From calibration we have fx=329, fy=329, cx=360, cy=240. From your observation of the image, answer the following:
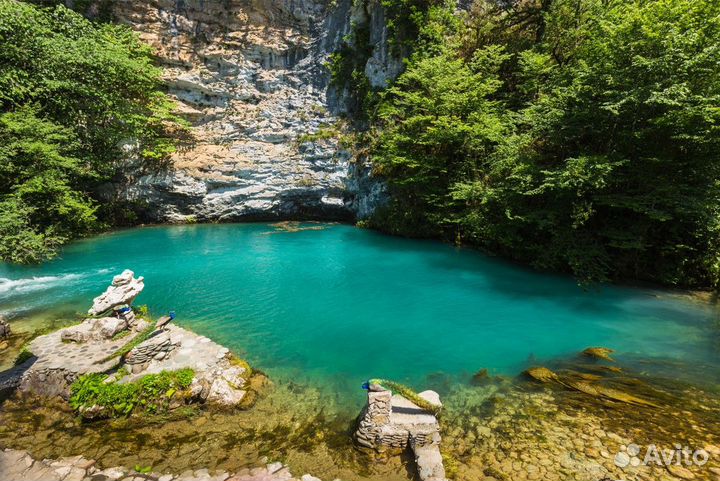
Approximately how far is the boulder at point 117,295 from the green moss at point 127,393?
272 cm

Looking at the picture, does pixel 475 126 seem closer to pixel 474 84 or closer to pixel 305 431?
pixel 474 84

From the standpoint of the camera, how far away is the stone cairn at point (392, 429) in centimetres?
541

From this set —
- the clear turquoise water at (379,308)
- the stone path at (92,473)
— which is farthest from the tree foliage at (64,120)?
the stone path at (92,473)

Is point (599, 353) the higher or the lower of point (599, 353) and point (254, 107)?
the lower

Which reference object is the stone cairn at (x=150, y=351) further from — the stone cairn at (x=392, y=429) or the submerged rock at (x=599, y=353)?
the submerged rock at (x=599, y=353)

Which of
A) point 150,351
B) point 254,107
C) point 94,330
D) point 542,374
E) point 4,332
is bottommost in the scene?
point 4,332

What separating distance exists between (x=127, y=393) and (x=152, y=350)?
1317 mm

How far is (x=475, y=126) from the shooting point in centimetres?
1859

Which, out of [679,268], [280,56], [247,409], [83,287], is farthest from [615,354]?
[280,56]

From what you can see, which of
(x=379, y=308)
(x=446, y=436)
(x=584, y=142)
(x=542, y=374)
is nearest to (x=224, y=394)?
(x=446, y=436)

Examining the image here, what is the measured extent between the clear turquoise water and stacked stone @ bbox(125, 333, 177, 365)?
1644 mm

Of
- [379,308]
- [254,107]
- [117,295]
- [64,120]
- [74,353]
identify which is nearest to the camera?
[74,353]

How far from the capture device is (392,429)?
18.1 feet

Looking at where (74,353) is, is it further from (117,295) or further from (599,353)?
(599,353)
